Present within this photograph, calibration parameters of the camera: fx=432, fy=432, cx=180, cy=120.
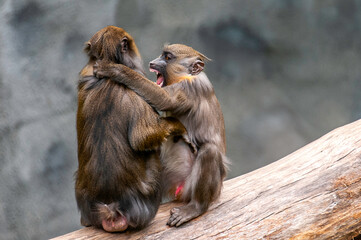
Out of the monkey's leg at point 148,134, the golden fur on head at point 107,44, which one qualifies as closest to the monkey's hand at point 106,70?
the golden fur on head at point 107,44

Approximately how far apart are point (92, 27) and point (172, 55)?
3.67 metres

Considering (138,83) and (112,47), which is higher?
(112,47)

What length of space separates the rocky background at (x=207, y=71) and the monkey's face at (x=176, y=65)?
3.28m

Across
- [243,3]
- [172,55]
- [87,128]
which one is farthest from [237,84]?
[87,128]

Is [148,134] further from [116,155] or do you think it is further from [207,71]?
[207,71]

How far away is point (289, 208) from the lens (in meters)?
4.75

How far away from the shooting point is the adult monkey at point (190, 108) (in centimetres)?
473

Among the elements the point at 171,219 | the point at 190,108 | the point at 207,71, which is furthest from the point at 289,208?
the point at 207,71

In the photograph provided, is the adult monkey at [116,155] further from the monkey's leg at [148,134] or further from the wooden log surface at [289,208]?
the wooden log surface at [289,208]

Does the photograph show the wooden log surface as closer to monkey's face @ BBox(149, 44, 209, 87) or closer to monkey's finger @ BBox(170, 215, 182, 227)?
monkey's finger @ BBox(170, 215, 182, 227)

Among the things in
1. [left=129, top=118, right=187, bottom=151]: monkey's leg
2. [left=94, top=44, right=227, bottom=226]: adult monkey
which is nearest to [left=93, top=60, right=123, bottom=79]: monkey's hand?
[left=94, top=44, right=227, bottom=226]: adult monkey

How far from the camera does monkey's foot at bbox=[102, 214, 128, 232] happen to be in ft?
14.7

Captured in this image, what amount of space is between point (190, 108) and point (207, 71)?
4103 millimetres

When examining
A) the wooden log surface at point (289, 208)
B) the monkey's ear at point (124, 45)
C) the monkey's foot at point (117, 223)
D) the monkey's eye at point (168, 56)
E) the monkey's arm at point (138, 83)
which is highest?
the monkey's ear at point (124, 45)
